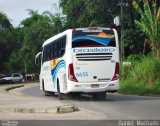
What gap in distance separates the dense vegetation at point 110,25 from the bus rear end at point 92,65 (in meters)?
A: 6.51

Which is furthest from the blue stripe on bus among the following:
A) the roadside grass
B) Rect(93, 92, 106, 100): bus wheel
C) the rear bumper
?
the roadside grass

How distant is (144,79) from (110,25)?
66.9 ft

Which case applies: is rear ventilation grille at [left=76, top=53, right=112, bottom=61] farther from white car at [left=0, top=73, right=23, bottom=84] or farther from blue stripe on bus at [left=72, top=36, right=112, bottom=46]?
white car at [left=0, top=73, right=23, bottom=84]

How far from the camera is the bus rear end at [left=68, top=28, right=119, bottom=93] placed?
76.0 feet

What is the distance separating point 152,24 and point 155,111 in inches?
704

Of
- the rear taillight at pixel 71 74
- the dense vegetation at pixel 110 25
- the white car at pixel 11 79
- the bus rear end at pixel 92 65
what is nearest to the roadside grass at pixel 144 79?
the dense vegetation at pixel 110 25

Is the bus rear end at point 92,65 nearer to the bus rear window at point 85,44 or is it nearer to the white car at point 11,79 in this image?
the bus rear window at point 85,44

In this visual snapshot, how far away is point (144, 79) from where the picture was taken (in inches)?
1272

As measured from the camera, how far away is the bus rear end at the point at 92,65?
2317cm

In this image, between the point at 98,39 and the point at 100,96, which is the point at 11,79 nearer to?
the point at 100,96

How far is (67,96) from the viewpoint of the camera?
26.1 metres

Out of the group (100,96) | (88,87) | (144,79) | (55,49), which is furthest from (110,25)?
(88,87)

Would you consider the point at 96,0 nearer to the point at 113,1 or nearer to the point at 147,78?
the point at 113,1

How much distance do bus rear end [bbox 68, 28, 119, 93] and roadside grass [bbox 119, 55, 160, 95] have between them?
6251 mm
